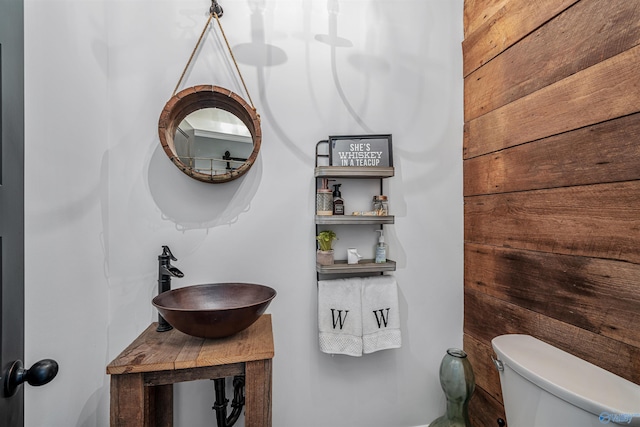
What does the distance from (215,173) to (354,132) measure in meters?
0.73

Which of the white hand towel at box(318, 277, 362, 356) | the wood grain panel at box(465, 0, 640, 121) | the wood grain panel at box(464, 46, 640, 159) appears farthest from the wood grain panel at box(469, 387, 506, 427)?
the wood grain panel at box(465, 0, 640, 121)

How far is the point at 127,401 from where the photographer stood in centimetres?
91

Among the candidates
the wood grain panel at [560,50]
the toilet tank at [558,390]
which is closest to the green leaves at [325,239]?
the toilet tank at [558,390]

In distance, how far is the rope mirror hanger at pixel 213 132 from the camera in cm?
Result: 131

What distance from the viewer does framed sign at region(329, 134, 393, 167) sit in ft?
4.93

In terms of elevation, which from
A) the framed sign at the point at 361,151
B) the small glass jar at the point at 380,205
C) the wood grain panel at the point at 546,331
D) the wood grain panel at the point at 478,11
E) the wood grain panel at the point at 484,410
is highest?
the wood grain panel at the point at 478,11

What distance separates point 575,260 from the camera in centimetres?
106

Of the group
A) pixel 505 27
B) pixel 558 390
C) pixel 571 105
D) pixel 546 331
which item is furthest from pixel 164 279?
pixel 505 27

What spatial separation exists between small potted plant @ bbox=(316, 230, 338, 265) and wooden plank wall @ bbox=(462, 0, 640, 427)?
78cm

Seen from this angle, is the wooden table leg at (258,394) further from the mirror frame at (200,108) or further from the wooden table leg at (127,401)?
the mirror frame at (200,108)

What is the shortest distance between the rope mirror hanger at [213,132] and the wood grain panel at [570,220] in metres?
1.17

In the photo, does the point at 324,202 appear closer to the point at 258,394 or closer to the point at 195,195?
the point at 195,195

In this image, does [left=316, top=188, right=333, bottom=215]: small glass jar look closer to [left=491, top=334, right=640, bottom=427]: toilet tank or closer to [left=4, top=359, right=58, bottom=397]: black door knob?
[left=491, top=334, right=640, bottom=427]: toilet tank

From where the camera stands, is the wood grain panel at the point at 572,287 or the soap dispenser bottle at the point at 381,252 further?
the soap dispenser bottle at the point at 381,252
